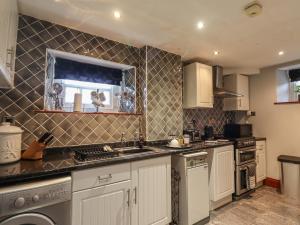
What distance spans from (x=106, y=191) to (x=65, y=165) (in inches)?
16.2

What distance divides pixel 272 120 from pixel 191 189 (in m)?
2.39

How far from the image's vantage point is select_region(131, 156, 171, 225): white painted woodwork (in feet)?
5.71

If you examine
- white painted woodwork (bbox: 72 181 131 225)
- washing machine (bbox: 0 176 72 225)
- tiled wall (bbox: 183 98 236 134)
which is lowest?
white painted woodwork (bbox: 72 181 131 225)

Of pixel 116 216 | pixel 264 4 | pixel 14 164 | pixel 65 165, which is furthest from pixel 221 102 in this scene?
pixel 14 164

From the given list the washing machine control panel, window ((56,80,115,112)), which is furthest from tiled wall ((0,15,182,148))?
the washing machine control panel

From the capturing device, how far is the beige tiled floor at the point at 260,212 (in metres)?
2.23

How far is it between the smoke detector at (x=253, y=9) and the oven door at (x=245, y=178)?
2165 millimetres

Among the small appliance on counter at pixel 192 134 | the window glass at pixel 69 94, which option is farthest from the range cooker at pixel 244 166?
the window glass at pixel 69 94

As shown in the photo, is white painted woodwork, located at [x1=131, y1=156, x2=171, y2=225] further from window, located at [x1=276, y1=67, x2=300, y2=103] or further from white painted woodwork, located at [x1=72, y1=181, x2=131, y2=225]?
window, located at [x1=276, y1=67, x2=300, y2=103]

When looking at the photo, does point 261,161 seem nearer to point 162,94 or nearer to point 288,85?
point 288,85

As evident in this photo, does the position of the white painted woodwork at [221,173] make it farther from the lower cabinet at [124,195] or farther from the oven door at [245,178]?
the lower cabinet at [124,195]

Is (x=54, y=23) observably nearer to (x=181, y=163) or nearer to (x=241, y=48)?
(x=181, y=163)

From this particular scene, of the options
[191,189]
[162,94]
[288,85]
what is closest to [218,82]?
[162,94]

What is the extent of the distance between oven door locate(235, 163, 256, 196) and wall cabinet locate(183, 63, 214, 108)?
1142mm
